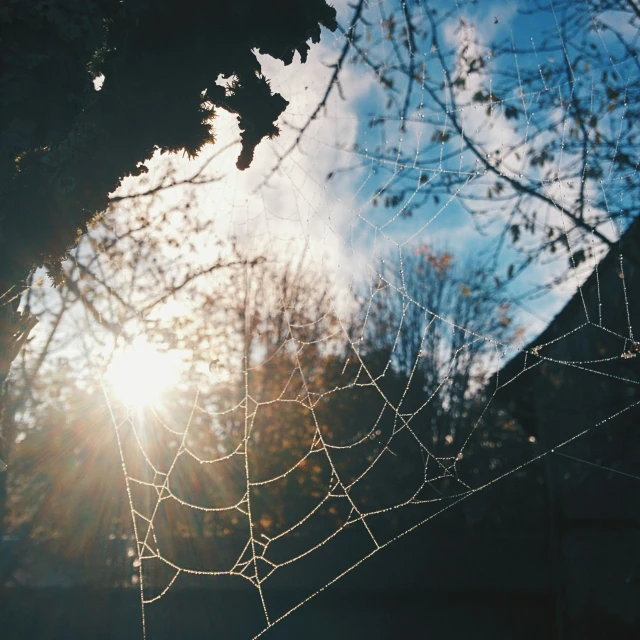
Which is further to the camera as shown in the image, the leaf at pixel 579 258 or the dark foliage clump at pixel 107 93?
the leaf at pixel 579 258

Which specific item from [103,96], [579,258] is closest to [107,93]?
[103,96]

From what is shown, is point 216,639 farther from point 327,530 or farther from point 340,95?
point 340,95

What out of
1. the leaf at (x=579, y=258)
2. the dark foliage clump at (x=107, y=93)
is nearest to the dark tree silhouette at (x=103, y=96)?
the dark foliage clump at (x=107, y=93)

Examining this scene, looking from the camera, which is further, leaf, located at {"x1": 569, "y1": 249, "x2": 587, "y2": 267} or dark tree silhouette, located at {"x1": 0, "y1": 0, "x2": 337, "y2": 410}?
leaf, located at {"x1": 569, "y1": 249, "x2": 587, "y2": 267}

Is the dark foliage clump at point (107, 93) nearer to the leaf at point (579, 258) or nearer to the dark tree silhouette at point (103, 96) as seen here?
the dark tree silhouette at point (103, 96)

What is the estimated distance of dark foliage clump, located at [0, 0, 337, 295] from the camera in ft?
6.38

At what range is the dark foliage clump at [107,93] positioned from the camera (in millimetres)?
1945

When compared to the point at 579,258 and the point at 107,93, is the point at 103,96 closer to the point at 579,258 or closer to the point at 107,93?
the point at 107,93

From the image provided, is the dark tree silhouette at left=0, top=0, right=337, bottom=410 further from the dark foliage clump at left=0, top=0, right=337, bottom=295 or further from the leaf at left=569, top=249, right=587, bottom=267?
the leaf at left=569, top=249, right=587, bottom=267

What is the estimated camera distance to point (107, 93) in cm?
230

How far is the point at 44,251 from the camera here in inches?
86.3

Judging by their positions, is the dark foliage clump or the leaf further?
the leaf

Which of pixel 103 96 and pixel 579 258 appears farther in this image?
pixel 579 258

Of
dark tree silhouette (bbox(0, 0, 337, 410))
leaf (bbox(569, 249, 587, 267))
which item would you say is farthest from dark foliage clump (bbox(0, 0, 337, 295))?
leaf (bbox(569, 249, 587, 267))
